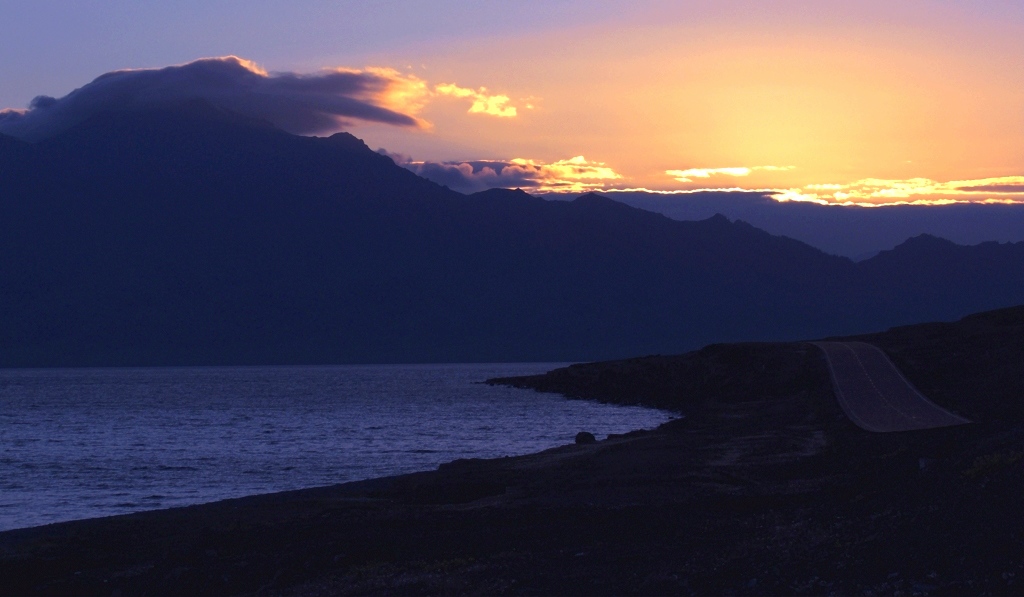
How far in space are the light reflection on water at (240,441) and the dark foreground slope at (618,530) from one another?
8235mm

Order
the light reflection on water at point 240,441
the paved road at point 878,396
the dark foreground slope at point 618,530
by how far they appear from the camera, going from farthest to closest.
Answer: the paved road at point 878,396 < the light reflection on water at point 240,441 < the dark foreground slope at point 618,530

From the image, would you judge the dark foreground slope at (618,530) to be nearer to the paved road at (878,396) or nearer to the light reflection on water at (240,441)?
the paved road at (878,396)

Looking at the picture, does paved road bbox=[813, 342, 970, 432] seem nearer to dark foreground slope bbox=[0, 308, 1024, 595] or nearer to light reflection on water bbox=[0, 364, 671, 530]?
dark foreground slope bbox=[0, 308, 1024, 595]

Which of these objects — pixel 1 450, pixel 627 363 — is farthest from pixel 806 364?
pixel 1 450

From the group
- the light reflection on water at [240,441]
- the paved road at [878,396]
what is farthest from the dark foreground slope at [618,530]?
the light reflection on water at [240,441]

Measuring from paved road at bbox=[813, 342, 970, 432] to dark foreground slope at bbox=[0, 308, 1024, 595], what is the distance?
102 inches

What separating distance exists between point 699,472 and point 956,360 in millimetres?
47497

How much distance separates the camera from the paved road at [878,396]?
42.3m

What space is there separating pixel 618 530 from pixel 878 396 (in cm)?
3725

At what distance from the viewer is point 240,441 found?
219ft

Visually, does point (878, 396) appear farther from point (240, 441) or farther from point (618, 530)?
point (618, 530)

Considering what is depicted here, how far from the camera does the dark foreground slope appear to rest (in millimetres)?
16203

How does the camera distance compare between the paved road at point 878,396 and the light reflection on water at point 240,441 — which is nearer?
the light reflection on water at point 240,441

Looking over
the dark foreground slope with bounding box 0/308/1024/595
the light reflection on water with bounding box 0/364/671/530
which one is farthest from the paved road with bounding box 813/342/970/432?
the light reflection on water with bounding box 0/364/671/530
